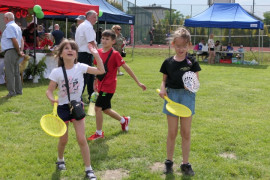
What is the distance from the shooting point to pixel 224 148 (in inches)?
188

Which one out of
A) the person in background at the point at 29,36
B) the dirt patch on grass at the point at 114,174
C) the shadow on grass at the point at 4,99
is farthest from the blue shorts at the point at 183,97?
the person in background at the point at 29,36

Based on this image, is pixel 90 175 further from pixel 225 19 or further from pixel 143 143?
pixel 225 19

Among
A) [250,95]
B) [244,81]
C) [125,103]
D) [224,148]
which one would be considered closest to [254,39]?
[244,81]

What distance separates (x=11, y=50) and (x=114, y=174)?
208 inches

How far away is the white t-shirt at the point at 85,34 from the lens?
6.76 metres

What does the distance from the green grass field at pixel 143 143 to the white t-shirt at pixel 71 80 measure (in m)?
0.89

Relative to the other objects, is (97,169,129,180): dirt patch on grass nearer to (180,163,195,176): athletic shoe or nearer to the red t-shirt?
(180,163,195,176): athletic shoe

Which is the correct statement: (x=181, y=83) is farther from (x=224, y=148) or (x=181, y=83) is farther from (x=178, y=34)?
(x=224, y=148)

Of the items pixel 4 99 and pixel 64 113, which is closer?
pixel 64 113

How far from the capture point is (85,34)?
6820 millimetres

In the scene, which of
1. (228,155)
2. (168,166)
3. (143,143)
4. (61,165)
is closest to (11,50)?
(143,143)

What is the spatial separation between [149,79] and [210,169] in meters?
7.61

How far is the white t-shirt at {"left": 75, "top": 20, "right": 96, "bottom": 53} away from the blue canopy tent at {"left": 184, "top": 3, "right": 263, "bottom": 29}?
1241 centimetres

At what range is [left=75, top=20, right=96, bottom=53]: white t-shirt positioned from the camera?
22.2 feet
